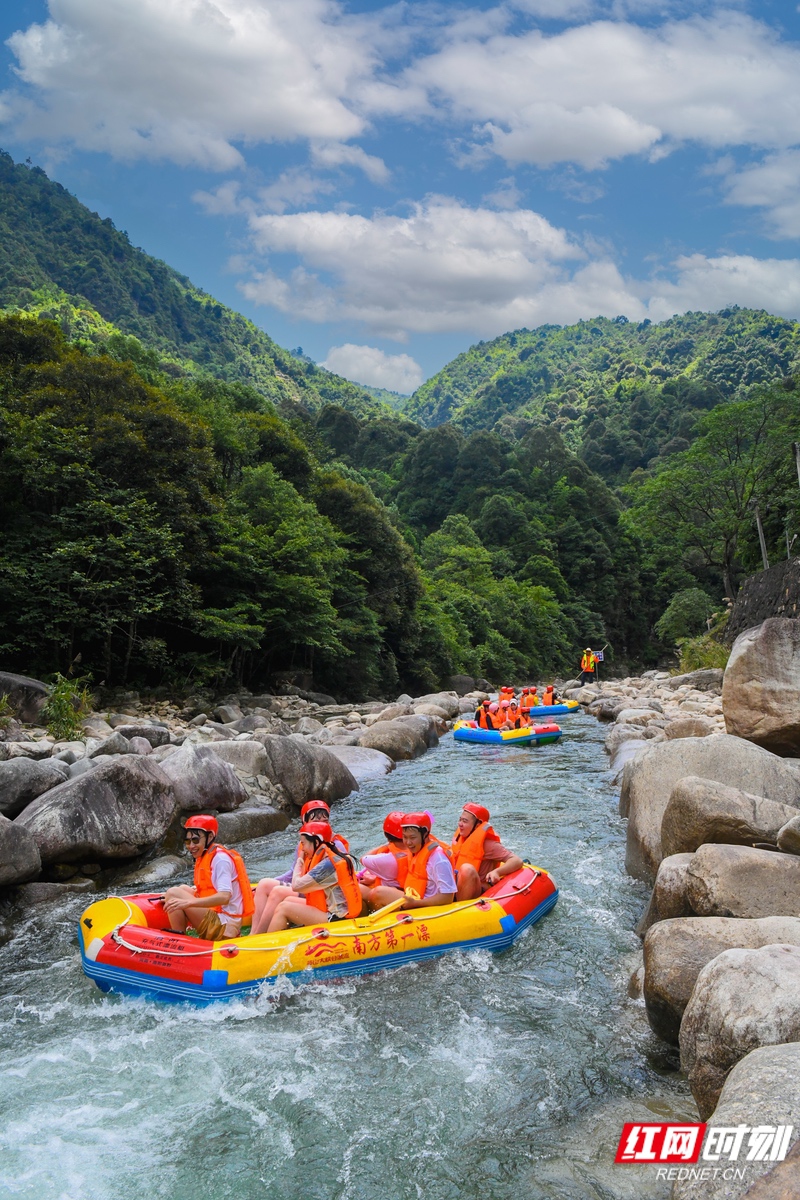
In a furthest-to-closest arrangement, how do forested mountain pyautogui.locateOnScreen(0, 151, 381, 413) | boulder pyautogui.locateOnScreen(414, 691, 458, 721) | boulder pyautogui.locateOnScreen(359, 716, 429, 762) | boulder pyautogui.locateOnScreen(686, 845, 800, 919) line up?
forested mountain pyautogui.locateOnScreen(0, 151, 381, 413)
boulder pyautogui.locateOnScreen(414, 691, 458, 721)
boulder pyautogui.locateOnScreen(359, 716, 429, 762)
boulder pyautogui.locateOnScreen(686, 845, 800, 919)

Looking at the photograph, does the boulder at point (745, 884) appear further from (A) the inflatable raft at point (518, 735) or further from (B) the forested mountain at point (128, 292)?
(B) the forested mountain at point (128, 292)

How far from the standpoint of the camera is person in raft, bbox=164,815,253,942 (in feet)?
20.7

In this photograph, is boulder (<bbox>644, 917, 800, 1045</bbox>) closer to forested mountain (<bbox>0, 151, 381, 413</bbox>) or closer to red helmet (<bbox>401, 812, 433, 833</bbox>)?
red helmet (<bbox>401, 812, 433, 833</bbox>)

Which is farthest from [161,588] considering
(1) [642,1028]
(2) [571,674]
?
(2) [571,674]

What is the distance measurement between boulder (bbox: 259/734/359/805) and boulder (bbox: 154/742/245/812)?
3.14ft

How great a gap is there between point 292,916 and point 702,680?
21.3m

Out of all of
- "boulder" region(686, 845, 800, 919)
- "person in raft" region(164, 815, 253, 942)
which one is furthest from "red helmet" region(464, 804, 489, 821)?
"boulder" region(686, 845, 800, 919)

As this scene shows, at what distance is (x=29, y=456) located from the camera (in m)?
16.6

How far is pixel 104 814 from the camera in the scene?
815 centimetres

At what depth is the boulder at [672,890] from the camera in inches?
220

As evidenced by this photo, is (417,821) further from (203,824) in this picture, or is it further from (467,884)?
(203,824)

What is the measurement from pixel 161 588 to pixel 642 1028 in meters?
16.4

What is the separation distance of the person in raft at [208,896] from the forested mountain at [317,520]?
1163 centimetres

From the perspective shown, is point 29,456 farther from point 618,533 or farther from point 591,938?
point 618,533
